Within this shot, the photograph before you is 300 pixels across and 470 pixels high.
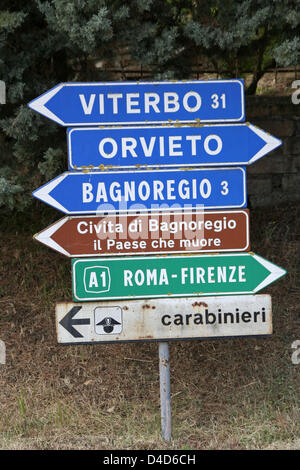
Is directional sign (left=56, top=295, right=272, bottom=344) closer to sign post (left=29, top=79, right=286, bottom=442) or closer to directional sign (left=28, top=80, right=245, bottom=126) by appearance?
sign post (left=29, top=79, right=286, bottom=442)

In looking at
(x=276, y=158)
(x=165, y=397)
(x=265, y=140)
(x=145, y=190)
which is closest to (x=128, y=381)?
(x=165, y=397)

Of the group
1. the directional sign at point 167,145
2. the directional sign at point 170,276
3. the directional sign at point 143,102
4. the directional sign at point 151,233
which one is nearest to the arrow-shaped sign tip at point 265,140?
the directional sign at point 167,145

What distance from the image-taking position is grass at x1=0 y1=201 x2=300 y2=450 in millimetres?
3682

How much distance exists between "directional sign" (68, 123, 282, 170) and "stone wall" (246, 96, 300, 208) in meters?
2.60

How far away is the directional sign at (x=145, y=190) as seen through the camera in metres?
3.43

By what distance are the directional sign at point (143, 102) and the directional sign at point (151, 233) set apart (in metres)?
0.61

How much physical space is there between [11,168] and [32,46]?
1.01 m

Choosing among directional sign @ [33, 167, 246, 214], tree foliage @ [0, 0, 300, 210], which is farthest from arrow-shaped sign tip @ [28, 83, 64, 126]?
tree foliage @ [0, 0, 300, 210]

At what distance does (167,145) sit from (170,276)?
2.71ft

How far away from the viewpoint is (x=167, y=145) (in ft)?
11.5

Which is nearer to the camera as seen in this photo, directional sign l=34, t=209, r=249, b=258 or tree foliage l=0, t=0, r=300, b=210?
directional sign l=34, t=209, r=249, b=258

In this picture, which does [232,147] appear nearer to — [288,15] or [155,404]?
[288,15]

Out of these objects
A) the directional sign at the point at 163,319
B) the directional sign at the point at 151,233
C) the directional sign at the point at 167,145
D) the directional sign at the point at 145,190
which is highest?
the directional sign at the point at 167,145

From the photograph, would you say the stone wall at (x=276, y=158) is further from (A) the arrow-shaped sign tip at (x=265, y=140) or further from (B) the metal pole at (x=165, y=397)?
(B) the metal pole at (x=165, y=397)
